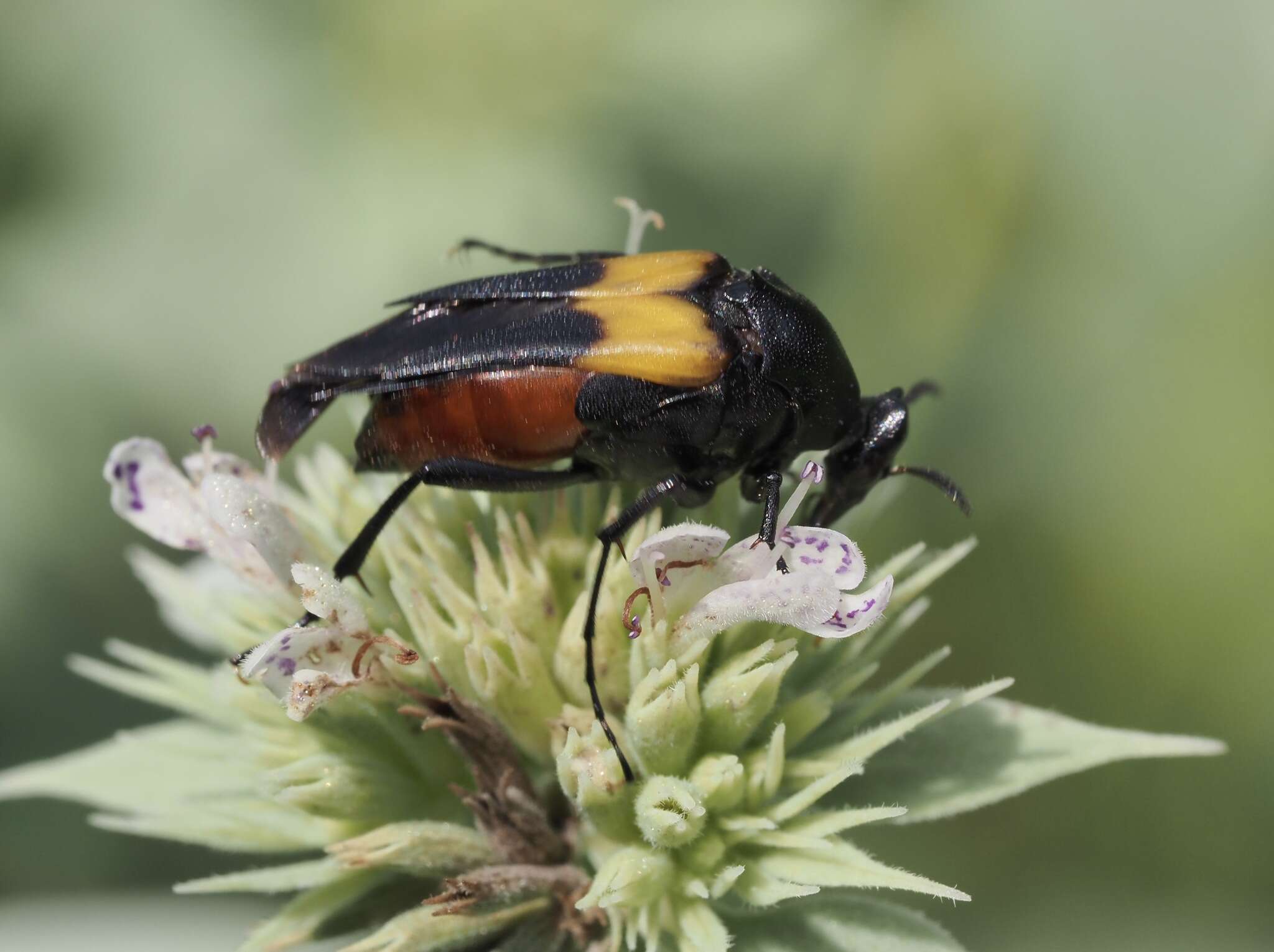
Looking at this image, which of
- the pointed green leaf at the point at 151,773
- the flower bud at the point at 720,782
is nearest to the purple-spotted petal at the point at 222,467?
the pointed green leaf at the point at 151,773

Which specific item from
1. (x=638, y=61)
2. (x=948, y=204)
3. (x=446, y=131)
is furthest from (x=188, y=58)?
(x=948, y=204)

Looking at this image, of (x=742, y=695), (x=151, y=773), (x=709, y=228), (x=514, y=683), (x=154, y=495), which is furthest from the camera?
(x=709, y=228)

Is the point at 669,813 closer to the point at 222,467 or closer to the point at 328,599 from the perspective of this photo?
the point at 328,599

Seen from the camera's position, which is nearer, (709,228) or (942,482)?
(942,482)

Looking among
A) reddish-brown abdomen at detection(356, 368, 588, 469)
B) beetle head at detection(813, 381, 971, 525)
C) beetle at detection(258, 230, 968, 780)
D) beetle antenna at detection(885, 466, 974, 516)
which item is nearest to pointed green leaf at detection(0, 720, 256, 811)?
beetle at detection(258, 230, 968, 780)

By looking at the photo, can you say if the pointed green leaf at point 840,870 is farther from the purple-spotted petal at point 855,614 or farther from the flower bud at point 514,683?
the flower bud at point 514,683

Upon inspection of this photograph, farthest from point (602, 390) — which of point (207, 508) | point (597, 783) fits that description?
point (207, 508)

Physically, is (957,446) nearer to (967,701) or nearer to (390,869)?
(967,701)
